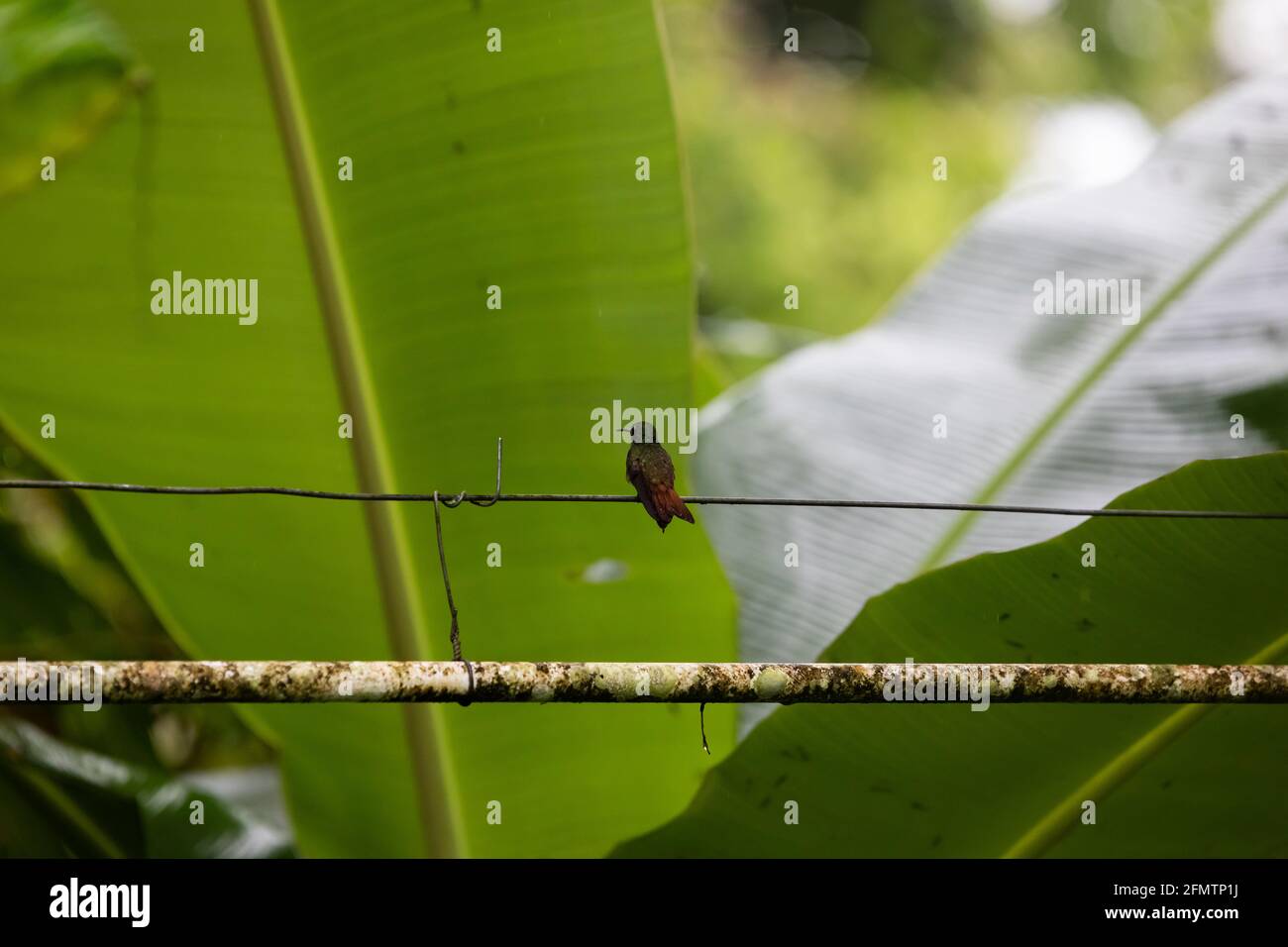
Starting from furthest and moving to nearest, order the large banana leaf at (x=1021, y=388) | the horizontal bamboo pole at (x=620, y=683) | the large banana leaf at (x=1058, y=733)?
the large banana leaf at (x=1021, y=388) < the large banana leaf at (x=1058, y=733) < the horizontal bamboo pole at (x=620, y=683)

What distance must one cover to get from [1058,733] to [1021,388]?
573mm

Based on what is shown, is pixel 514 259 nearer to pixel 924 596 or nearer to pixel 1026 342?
pixel 924 596

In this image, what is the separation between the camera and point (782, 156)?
588cm

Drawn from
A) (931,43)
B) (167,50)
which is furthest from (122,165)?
(931,43)

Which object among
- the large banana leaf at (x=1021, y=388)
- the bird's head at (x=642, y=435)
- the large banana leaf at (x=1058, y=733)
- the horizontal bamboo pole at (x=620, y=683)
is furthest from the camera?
the large banana leaf at (x=1021, y=388)

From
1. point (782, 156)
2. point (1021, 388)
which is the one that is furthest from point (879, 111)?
point (1021, 388)

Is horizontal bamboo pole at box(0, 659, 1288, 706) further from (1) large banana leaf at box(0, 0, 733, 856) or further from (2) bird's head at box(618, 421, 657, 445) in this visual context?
(1) large banana leaf at box(0, 0, 733, 856)

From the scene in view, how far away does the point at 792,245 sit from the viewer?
5.43 metres

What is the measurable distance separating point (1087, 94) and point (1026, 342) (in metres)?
6.24

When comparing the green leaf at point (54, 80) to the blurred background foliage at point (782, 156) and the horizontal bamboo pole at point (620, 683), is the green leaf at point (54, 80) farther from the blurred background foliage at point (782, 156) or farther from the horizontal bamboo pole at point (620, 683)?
the horizontal bamboo pole at point (620, 683)

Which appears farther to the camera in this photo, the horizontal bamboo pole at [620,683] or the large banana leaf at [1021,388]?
the large banana leaf at [1021,388]

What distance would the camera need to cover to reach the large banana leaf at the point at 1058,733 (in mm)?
917

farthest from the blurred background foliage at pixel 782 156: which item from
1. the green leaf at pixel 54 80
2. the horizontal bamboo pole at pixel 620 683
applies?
the horizontal bamboo pole at pixel 620 683

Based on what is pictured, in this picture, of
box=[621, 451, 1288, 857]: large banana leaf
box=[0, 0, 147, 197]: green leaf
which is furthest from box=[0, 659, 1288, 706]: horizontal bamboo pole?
box=[0, 0, 147, 197]: green leaf
